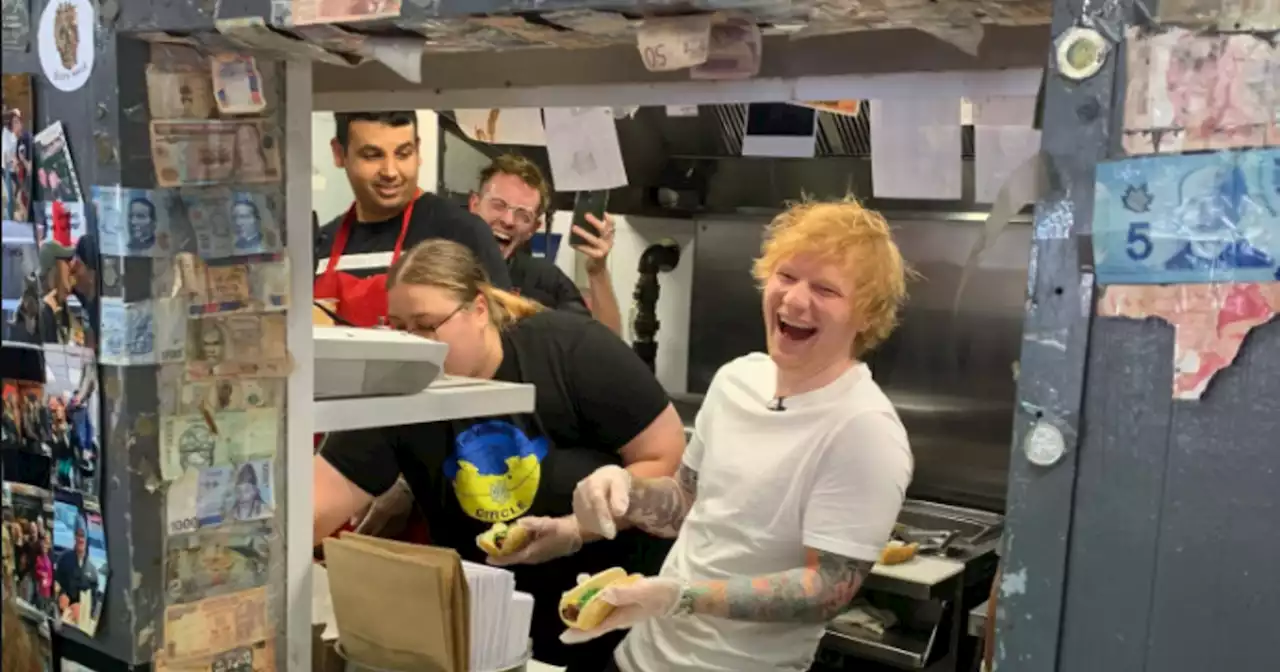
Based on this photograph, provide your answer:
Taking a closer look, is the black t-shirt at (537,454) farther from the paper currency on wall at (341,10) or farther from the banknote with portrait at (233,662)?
the paper currency on wall at (341,10)

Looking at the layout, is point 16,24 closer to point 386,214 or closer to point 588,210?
point 386,214

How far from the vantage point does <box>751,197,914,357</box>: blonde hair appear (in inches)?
58.2

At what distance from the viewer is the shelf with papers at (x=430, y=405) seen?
1.43 m

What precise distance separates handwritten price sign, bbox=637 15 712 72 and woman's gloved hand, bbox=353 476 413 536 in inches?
47.1

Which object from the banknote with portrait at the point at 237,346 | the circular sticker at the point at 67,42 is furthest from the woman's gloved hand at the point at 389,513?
the circular sticker at the point at 67,42

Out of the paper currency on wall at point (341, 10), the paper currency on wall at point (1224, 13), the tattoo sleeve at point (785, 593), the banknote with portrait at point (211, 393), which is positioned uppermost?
the paper currency on wall at point (341, 10)

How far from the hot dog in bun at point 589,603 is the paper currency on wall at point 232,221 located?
549 millimetres

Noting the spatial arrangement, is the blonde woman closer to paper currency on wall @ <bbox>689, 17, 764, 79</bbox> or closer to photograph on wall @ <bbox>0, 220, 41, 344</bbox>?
photograph on wall @ <bbox>0, 220, 41, 344</bbox>

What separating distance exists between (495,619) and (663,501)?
0.37m

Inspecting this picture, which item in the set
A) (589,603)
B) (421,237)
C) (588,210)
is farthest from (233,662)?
(588,210)

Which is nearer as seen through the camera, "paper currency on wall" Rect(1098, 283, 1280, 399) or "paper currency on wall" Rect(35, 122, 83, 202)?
"paper currency on wall" Rect(1098, 283, 1280, 399)

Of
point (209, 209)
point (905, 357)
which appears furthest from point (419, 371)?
point (905, 357)

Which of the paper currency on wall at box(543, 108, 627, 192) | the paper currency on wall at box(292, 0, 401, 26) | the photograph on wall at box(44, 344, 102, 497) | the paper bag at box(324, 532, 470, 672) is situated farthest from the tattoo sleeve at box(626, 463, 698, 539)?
the paper currency on wall at box(292, 0, 401, 26)

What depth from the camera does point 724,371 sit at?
164 centimetres
